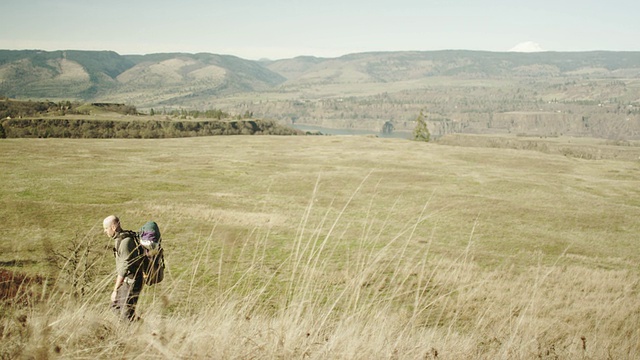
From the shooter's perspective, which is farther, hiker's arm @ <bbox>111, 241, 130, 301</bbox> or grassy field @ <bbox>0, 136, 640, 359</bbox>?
hiker's arm @ <bbox>111, 241, 130, 301</bbox>

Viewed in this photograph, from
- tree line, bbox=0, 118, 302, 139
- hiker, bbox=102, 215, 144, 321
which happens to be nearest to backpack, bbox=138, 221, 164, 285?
hiker, bbox=102, 215, 144, 321

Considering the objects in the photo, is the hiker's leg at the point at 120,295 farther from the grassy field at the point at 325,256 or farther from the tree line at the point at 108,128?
the tree line at the point at 108,128

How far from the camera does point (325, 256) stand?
18.1 m

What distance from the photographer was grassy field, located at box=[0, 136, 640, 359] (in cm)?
358

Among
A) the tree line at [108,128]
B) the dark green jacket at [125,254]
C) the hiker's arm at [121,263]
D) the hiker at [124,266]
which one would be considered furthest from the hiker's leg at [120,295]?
the tree line at [108,128]

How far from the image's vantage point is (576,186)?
4512cm

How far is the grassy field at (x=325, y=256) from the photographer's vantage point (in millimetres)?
3584

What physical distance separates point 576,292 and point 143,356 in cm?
1598

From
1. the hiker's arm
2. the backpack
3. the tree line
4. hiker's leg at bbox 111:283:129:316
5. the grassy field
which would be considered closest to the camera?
the grassy field

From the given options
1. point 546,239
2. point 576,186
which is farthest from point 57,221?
point 576,186

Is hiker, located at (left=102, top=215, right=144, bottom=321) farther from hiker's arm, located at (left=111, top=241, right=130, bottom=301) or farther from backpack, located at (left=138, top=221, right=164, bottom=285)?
backpack, located at (left=138, top=221, right=164, bottom=285)

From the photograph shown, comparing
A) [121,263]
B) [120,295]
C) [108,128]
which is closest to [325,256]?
[120,295]

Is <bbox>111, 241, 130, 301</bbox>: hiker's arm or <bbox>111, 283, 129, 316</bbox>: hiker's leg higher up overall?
<bbox>111, 241, 130, 301</bbox>: hiker's arm

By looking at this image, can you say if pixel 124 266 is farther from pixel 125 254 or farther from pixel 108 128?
pixel 108 128
